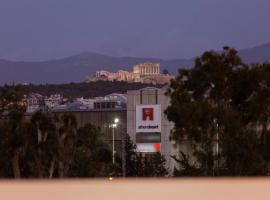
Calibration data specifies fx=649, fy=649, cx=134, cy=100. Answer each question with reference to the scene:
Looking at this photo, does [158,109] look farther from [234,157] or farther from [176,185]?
[176,185]

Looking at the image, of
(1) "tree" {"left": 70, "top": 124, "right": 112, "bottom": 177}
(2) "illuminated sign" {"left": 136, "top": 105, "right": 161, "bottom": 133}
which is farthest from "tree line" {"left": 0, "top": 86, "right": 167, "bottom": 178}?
(2) "illuminated sign" {"left": 136, "top": 105, "right": 161, "bottom": 133}

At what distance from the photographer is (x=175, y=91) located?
2809 centimetres

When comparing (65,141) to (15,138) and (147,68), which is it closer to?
(15,138)

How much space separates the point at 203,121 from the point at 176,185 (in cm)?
2209

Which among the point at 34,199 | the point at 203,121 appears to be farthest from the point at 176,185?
the point at 203,121

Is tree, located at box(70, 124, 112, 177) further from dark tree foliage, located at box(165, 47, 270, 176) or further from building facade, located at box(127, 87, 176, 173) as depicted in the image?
building facade, located at box(127, 87, 176, 173)

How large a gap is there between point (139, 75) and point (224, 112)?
13956cm

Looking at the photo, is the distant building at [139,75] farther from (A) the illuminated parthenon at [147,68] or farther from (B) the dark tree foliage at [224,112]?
(B) the dark tree foliage at [224,112]

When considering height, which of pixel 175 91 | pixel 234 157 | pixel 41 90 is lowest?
pixel 234 157

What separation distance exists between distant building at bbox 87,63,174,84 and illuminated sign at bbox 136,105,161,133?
236 ft

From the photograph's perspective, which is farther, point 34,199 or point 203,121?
point 203,121

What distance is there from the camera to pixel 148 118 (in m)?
72.1

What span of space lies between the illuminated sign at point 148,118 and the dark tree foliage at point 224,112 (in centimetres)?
4257

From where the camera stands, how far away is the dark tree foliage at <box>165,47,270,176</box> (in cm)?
2639
